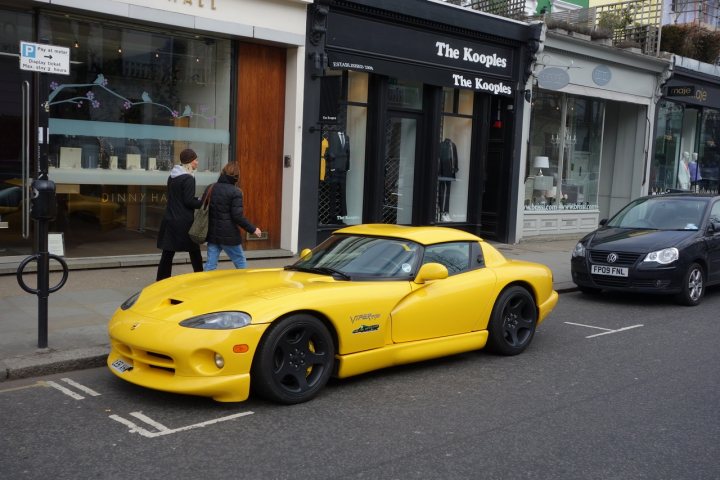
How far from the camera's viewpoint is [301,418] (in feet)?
17.0

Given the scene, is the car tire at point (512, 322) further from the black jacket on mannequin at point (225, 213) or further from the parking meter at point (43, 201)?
the parking meter at point (43, 201)

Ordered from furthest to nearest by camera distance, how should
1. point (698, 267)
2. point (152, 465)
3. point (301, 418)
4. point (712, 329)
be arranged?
point (698, 267) → point (712, 329) → point (301, 418) → point (152, 465)

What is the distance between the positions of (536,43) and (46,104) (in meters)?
10.4

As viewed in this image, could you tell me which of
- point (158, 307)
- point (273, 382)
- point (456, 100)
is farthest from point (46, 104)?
point (456, 100)

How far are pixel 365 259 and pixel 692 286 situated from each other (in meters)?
6.02

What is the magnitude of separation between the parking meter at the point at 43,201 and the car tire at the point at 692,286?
8134 millimetres

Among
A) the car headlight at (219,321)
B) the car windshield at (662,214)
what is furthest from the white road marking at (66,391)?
the car windshield at (662,214)

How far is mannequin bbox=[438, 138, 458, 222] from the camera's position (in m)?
15.7

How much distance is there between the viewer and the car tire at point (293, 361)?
17.3 ft

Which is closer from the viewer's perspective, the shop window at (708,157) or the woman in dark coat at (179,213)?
the woman in dark coat at (179,213)

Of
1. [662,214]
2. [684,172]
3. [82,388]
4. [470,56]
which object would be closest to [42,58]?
[82,388]

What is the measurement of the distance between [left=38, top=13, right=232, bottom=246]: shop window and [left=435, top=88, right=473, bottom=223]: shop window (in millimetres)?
5437

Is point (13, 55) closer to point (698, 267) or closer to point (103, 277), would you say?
point (103, 277)

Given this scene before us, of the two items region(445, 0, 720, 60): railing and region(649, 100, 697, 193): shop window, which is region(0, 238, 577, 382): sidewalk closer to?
region(445, 0, 720, 60): railing
